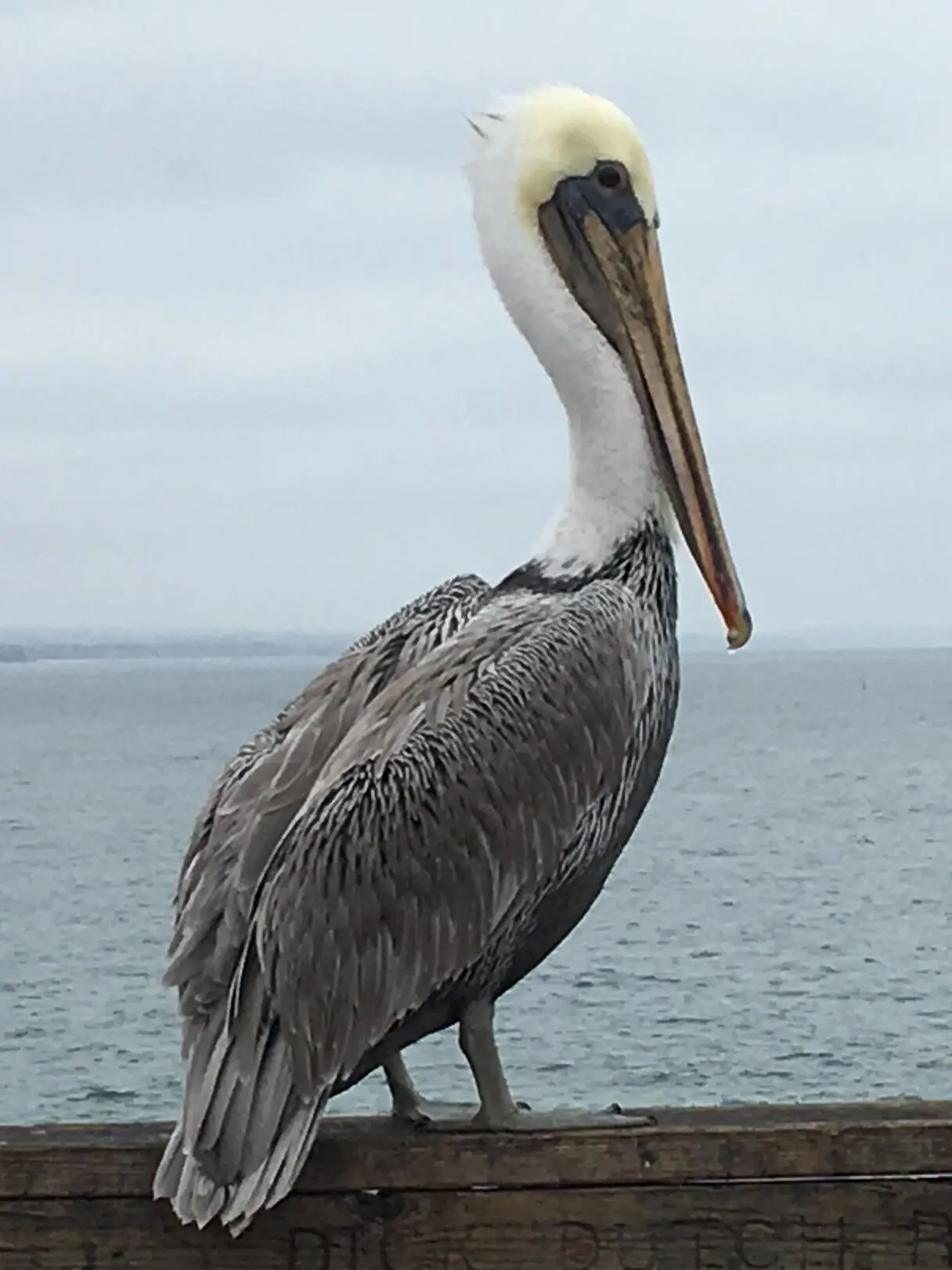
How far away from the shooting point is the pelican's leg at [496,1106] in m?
3.02

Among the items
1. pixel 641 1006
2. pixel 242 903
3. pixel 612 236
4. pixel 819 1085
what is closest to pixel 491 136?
pixel 612 236

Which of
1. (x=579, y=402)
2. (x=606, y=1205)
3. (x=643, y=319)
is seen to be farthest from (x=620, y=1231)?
(x=643, y=319)

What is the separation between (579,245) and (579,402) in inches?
12.5

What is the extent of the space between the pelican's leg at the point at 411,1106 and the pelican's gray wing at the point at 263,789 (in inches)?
12.7

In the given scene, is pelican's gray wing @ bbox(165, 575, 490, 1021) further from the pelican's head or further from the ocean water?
the ocean water

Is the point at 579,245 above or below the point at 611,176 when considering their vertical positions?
below

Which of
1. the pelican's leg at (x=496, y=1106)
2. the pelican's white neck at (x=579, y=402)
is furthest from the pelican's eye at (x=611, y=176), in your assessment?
the pelican's leg at (x=496, y=1106)

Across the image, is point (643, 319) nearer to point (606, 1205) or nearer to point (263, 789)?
point (263, 789)

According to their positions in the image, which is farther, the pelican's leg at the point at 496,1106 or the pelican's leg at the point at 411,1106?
the pelican's leg at the point at 411,1106

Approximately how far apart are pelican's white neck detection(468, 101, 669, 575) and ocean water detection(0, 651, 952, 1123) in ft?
43.8

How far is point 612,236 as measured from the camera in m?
3.82

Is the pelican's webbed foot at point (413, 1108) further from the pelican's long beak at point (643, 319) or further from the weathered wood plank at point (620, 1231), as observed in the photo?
the pelican's long beak at point (643, 319)

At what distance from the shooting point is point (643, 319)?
3816 millimetres

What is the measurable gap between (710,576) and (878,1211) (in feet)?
4.16
